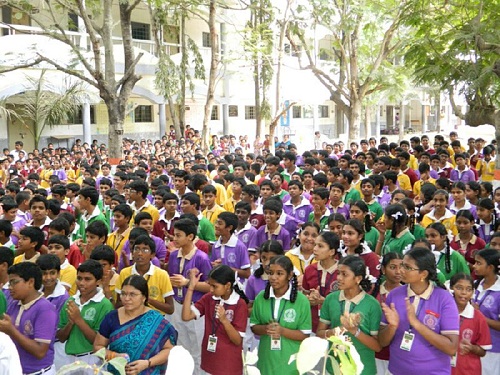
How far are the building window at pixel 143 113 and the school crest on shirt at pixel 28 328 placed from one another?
24.4m

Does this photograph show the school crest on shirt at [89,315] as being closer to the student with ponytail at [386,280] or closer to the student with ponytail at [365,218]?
the student with ponytail at [386,280]

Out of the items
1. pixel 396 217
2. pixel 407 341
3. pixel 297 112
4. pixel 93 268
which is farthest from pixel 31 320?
pixel 297 112

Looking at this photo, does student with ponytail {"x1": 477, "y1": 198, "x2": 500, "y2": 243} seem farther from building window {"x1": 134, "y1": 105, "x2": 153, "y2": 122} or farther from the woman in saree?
building window {"x1": 134, "y1": 105, "x2": 153, "y2": 122}

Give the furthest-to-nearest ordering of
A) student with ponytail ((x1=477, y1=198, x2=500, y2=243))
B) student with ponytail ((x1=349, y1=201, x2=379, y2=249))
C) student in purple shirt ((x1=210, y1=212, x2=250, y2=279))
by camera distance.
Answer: student with ponytail ((x1=477, y1=198, x2=500, y2=243)) < student with ponytail ((x1=349, y1=201, x2=379, y2=249)) < student in purple shirt ((x1=210, y1=212, x2=250, y2=279))

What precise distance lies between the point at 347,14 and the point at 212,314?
14003 millimetres

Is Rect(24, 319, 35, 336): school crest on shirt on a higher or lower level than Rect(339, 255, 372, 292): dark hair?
lower

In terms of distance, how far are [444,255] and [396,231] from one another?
0.55 metres

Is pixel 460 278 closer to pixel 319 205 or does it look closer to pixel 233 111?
pixel 319 205

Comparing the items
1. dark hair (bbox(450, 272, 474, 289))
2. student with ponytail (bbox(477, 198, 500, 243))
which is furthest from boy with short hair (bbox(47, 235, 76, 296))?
student with ponytail (bbox(477, 198, 500, 243))

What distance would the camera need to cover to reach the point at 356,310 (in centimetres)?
418

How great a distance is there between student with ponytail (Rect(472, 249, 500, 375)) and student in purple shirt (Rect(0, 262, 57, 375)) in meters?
3.11

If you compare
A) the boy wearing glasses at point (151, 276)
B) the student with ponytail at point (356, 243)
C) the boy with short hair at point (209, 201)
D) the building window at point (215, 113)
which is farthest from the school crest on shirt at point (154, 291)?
the building window at point (215, 113)

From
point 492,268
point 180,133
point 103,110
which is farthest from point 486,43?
point 103,110

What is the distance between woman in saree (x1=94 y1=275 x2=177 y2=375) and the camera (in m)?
3.76
